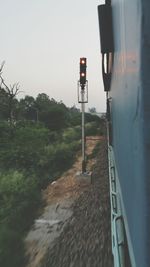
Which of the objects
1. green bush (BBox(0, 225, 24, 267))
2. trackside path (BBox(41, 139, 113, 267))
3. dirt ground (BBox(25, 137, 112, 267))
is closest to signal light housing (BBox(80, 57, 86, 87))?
dirt ground (BBox(25, 137, 112, 267))

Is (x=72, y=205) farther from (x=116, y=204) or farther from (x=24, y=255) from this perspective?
(x=116, y=204)

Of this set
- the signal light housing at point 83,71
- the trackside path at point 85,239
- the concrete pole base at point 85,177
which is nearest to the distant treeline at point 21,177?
the trackside path at point 85,239

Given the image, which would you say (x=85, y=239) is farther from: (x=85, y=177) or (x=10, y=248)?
(x=85, y=177)

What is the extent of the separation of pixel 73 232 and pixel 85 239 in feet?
1.62

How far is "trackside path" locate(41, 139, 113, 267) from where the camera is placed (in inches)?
Result: 200

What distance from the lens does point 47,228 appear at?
7082 millimetres

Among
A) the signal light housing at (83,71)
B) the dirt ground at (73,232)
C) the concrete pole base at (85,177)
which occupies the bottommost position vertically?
the dirt ground at (73,232)

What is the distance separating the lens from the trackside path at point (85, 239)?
508 cm

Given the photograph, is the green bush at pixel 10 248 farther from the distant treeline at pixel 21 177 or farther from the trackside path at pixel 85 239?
the trackside path at pixel 85 239

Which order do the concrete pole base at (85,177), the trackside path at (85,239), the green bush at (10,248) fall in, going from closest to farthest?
the trackside path at (85,239) → the green bush at (10,248) → the concrete pole base at (85,177)

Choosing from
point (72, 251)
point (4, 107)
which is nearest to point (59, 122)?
point (4, 107)

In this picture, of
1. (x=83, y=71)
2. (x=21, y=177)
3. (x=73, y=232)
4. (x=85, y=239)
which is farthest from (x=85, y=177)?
(x=85, y=239)

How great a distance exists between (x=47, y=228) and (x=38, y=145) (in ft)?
52.2

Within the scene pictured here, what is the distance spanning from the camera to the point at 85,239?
5.75m
